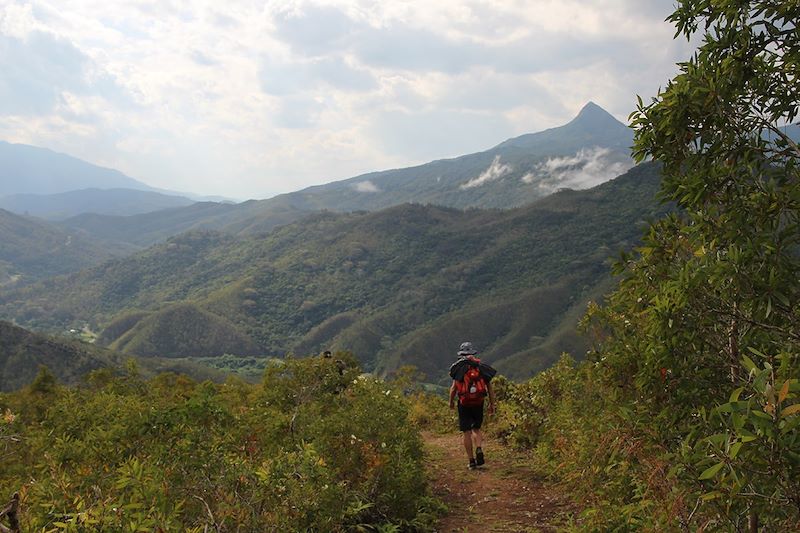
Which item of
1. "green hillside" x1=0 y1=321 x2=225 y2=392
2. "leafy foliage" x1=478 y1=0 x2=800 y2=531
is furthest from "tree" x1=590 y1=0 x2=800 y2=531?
"green hillside" x1=0 y1=321 x2=225 y2=392

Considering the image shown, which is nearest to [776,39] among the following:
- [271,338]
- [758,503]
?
[758,503]

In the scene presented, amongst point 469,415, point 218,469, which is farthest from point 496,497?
point 218,469

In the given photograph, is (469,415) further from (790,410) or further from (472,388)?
(790,410)

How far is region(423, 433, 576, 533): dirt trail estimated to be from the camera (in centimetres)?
594

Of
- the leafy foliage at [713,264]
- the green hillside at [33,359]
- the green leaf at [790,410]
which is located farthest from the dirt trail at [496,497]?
the green hillside at [33,359]

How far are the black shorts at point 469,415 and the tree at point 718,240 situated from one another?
188 inches

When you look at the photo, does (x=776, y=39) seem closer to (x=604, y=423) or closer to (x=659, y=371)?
(x=659, y=371)

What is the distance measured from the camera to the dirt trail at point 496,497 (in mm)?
5938

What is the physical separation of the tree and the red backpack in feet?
15.2

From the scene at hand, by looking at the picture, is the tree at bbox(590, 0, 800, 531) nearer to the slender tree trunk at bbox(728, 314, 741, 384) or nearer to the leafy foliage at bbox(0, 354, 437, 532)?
the slender tree trunk at bbox(728, 314, 741, 384)

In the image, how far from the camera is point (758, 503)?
1.94m

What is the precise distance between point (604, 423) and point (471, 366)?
351 cm

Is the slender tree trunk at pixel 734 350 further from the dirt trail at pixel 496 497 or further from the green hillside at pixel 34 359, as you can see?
the green hillside at pixel 34 359

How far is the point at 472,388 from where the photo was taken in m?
7.97
